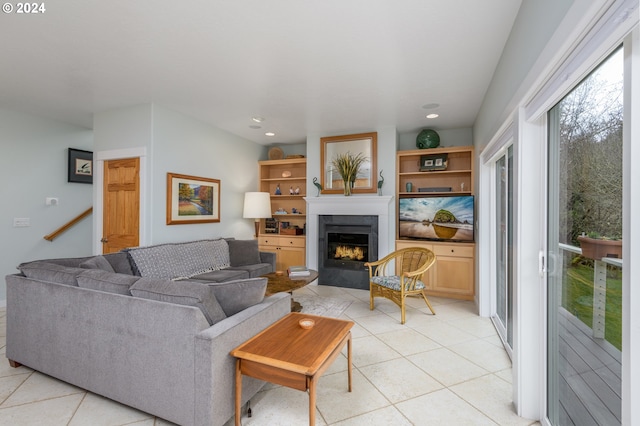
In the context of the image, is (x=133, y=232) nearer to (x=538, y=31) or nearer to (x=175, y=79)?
(x=175, y=79)

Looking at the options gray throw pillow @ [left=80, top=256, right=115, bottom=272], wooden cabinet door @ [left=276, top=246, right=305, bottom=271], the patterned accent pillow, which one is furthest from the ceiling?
wooden cabinet door @ [left=276, top=246, right=305, bottom=271]

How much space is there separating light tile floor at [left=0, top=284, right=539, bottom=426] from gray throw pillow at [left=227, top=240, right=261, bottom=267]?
2.17 meters

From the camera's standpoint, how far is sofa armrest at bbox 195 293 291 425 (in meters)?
1.47

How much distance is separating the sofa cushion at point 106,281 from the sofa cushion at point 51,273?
0.37ft

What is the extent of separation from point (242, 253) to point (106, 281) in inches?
103

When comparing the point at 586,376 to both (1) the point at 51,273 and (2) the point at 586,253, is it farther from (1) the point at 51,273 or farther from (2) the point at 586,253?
(1) the point at 51,273

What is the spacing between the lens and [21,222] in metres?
3.94

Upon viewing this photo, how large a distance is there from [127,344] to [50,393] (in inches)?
34.2

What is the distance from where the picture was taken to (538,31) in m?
1.53

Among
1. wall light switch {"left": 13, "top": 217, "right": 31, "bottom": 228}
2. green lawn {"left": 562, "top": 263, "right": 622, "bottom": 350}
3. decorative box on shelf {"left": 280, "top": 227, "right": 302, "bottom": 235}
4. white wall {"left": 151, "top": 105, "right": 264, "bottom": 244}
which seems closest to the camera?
green lawn {"left": 562, "top": 263, "right": 622, "bottom": 350}

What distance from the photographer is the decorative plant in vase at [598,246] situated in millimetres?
1052

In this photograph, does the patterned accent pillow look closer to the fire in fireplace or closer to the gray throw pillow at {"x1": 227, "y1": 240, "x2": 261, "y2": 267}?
the fire in fireplace

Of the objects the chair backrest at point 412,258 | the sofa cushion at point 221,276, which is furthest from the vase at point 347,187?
the sofa cushion at point 221,276

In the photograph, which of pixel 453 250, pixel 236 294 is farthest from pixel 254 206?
pixel 236 294
